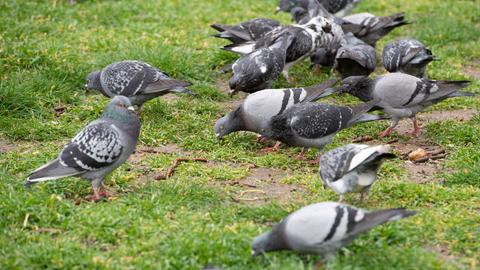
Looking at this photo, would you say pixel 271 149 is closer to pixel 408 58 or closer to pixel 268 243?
pixel 408 58

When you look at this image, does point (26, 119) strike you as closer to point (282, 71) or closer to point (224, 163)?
point (224, 163)

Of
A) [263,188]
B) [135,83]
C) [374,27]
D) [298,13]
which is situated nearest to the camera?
[263,188]

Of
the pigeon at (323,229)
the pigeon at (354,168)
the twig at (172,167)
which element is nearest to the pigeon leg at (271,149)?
the twig at (172,167)

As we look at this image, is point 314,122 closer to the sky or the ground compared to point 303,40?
closer to the sky

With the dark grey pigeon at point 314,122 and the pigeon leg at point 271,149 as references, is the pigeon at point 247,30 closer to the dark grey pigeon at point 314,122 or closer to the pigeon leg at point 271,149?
the pigeon leg at point 271,149

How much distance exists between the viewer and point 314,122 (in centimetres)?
763

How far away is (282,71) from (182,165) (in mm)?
2973

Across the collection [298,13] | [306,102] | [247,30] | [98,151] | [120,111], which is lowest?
[298,13]

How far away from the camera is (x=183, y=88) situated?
8.73 m

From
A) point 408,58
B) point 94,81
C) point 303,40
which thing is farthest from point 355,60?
point 94,81

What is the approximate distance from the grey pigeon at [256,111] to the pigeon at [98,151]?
5.42 feet

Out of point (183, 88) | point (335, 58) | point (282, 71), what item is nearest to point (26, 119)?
point (183, 88)

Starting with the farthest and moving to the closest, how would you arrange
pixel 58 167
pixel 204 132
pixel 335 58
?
pixel 335 58, pixel 204 132, pixel 58 167

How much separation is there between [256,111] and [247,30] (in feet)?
8.26
